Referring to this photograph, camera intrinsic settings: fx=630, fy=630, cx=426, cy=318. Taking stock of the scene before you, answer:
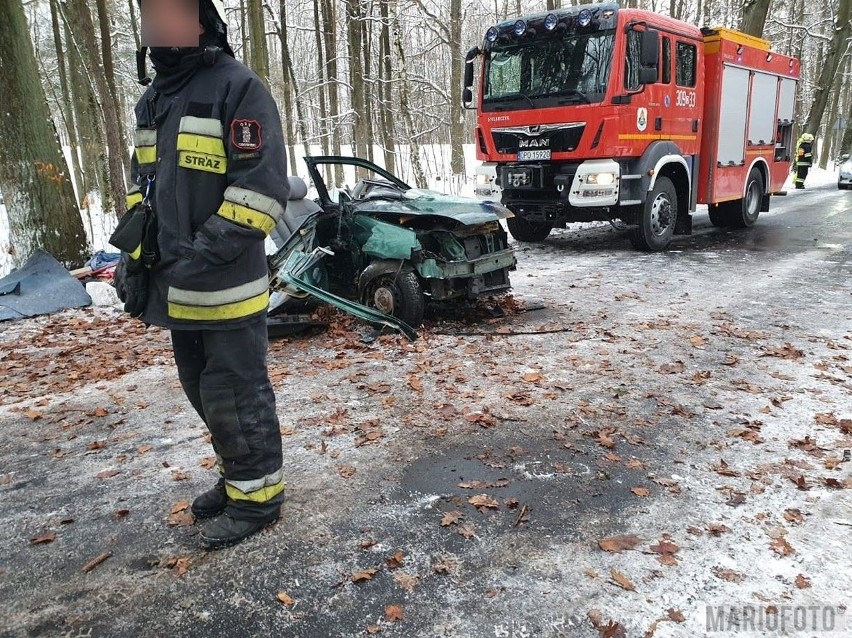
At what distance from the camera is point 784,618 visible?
2252 millimetres

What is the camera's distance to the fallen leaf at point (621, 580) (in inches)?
95.2

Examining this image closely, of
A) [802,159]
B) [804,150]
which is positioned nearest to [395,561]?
[802,159]

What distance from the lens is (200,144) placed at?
7.94ft

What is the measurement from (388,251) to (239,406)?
10.7 feet

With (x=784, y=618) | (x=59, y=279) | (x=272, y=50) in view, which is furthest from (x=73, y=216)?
(x=272, y=50)

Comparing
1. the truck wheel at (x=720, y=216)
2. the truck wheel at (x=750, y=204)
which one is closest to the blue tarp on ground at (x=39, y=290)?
the truck wheel at (x=720, y=216)

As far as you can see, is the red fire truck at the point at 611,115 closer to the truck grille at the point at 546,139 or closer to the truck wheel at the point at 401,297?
the truck grille at the point at 546,139

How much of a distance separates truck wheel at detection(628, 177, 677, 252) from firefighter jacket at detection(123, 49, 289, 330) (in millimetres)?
8129

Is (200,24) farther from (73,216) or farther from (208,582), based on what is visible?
(73,216)

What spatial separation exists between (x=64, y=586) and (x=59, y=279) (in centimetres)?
595

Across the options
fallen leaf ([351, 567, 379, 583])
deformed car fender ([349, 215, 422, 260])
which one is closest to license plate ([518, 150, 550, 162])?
deformed car fender ([349, 215, 422, 260])

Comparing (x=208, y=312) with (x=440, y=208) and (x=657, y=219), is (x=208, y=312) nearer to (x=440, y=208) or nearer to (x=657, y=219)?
(x=440, y=208)

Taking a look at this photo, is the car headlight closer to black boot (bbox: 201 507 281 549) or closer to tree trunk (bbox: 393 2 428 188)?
black boot (bbox: 201 507 281 549)

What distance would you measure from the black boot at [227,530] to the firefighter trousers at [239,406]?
22 mm
